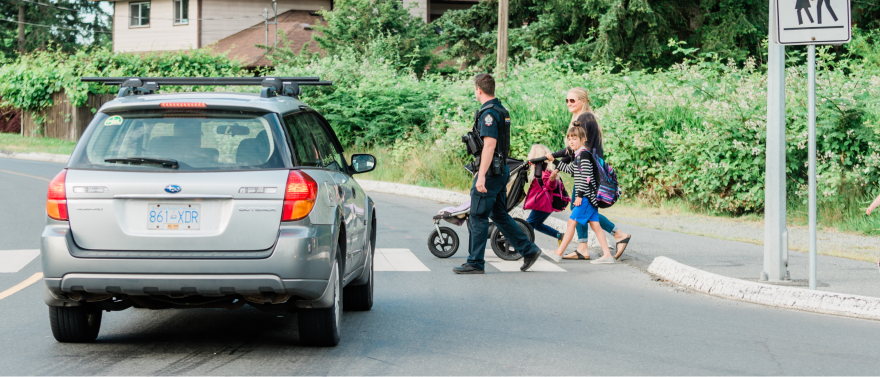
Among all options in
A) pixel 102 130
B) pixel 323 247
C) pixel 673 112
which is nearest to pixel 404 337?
pixel 323 247

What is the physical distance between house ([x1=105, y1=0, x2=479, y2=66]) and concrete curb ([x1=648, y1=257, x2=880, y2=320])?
3605cm

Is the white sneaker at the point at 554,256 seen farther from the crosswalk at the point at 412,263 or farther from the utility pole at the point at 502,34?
the utility pole at the point at 502,34

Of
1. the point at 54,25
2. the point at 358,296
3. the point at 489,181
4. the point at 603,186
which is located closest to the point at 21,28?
the point at 54,25

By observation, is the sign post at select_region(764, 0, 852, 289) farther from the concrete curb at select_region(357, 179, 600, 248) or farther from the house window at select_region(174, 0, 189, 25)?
the house window at select_region(174, 0, 189, 25)

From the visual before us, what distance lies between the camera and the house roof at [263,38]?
42625mm

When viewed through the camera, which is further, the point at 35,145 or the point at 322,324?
the point at 35,145

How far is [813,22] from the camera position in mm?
7699

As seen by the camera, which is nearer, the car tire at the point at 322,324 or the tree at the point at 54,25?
the car tire at the point at 322,324

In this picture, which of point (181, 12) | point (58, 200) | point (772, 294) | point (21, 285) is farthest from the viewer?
point (181, 12)

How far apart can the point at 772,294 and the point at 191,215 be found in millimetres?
5037

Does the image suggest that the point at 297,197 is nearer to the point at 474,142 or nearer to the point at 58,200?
the point at 58,200

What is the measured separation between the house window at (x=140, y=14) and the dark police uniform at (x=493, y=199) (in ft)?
134

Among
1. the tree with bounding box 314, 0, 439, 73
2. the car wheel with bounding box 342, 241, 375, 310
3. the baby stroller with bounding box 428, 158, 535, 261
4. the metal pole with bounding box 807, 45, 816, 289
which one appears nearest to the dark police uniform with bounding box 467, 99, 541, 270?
the baby stroller with bounding box 428, 158, 535, 261

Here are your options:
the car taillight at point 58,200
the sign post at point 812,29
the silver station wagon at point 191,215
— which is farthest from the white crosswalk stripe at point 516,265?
the car taillight at point 58,200
